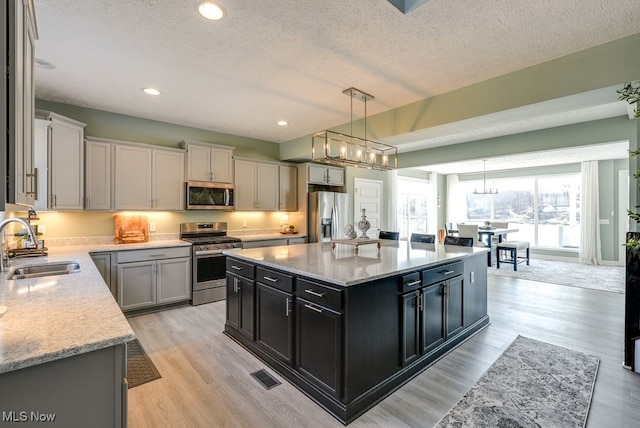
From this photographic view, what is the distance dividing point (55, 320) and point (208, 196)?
3.56 m

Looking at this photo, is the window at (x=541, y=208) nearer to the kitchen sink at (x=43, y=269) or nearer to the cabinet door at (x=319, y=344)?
the cabinet door at (x=319, y=344)

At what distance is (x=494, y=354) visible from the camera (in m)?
2.87

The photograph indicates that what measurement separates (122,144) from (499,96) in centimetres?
452

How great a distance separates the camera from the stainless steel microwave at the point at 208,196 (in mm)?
4582

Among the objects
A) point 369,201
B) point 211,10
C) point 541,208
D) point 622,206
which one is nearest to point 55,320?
point 211,10

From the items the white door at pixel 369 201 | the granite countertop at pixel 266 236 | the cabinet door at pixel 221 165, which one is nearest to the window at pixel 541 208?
the white door at pixel 369 201

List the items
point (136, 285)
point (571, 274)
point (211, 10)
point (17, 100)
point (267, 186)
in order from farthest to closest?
1. point (571, 274)
2. point (267, 186)
3. point (136, 285)
4. point (211, 10)
5. point (17, 100)

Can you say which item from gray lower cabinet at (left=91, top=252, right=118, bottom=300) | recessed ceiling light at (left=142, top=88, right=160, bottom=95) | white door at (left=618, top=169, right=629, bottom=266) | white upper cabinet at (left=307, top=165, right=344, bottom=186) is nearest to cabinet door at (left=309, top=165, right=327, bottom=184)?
white upper cabinet at (left=307, top=165, right=344, bottom=186)

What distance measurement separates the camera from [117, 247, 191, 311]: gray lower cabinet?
12.3ft

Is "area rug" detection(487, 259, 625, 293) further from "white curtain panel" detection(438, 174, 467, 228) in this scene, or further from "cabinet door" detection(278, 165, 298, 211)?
"cabinet door" detection(278, 165, 298, 211)

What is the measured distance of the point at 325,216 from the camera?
5.68 meters

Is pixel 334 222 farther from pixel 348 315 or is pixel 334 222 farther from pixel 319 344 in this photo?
pixel 348 315

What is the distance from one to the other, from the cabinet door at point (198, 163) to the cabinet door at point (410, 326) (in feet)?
11.7

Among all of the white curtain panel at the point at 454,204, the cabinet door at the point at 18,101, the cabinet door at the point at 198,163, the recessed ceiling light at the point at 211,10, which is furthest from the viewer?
the white curtain panel at the point at 454,204
